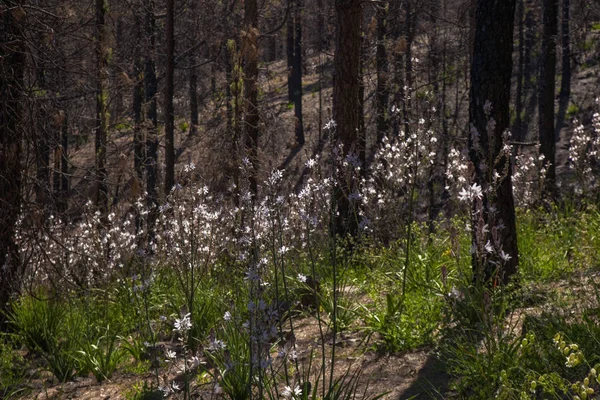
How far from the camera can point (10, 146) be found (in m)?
7.12

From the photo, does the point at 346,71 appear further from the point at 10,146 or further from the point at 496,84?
the point at 10,146

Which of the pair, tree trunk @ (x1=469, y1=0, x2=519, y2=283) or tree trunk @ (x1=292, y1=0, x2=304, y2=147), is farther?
tree trunk @ (x1=292, y1=0, x2=304, y2=147)

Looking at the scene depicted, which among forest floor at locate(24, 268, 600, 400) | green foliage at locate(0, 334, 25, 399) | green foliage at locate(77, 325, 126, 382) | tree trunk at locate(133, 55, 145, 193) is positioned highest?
tree trunk at locate(133, 55, 145, 193)

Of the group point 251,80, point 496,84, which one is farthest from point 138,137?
point 496,84

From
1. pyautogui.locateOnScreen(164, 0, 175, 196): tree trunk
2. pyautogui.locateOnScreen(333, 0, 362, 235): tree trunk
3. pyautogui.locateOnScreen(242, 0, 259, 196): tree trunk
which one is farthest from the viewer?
pyautogui.locateOnScreen(164, 0, 175, 196): tree trunk

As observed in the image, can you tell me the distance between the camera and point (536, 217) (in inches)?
331

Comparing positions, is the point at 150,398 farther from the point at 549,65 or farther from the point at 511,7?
the point at 549,65

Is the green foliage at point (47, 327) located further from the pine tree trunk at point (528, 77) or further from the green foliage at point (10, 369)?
the pine tree trunk at point (528, 77)

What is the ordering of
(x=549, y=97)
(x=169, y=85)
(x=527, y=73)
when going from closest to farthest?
(x=549, y=97) → (x=169, y=85) → (x=527, y=73)

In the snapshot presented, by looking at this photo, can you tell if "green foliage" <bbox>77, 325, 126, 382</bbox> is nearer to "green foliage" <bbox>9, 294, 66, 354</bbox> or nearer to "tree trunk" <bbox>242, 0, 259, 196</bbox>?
"green foliage" <bbox>9, 294, 66, 354</bbox>

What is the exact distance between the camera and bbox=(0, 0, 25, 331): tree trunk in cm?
682

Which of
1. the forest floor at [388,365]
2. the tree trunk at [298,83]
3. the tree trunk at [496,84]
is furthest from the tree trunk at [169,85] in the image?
the tree trunk at [298,83]

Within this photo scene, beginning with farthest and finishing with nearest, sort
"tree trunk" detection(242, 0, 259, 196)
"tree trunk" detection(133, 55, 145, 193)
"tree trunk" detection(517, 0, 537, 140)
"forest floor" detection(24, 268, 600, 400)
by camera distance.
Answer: "tree trunk" detection(517, 0, 537, 140) → "tree trunk" detection(133, 55, 145, 193) → "tree trunk" detection(242, 0, 259, 196) → "forest floor" detection(24, 268, 600, 400)

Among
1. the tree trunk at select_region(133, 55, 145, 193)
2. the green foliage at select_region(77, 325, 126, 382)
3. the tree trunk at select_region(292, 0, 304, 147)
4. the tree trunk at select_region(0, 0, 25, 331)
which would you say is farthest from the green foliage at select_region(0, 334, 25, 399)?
the tree trunk at select_region(292, 0, 304, 147)
